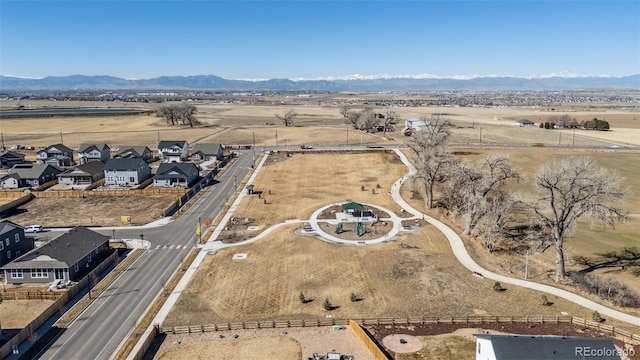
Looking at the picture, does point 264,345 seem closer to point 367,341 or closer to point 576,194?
point 367,341

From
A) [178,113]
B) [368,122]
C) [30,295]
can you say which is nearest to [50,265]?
[30,295]

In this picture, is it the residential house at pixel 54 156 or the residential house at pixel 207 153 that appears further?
the residential house at pixel 207 153

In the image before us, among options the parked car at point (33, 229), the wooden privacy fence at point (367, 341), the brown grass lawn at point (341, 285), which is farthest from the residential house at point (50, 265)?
the wooden privacy fence at point (367, 341)

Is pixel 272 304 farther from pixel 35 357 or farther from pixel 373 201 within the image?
pixel 373 201

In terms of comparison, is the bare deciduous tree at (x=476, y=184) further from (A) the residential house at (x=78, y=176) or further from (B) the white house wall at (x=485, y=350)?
(A) the residential house at (x=78, y=176)

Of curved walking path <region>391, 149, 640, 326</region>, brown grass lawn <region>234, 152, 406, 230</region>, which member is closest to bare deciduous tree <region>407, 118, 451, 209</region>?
curved walking path <region>391, 149, 640, 326</region>

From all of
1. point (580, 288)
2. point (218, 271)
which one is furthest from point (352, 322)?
point (580, 288)

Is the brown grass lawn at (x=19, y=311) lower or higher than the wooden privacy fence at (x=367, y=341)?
lower
